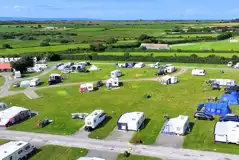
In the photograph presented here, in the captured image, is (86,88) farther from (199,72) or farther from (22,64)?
(22,64)

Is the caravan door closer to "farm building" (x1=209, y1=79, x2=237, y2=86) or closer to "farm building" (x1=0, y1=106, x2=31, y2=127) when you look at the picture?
"farm building" (x1=209, y1=79, x2=237, y2=86)

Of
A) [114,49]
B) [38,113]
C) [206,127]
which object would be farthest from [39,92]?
[114,49]

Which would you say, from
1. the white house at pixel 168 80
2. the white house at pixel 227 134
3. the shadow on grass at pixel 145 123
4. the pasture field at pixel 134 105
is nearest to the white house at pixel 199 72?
the pasture field at pixel 134 105

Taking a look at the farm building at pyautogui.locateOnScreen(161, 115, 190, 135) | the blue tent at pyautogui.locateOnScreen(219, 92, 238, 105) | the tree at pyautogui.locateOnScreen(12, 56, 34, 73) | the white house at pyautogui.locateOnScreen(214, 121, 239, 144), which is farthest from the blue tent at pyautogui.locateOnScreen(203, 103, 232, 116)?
the tree at pyautogui.locateOnScreen(12, 56, 34, 73)

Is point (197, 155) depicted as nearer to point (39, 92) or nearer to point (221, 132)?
point (221, 132)

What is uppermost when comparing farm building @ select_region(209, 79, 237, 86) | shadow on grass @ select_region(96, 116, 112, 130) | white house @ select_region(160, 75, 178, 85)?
farm building @ select_region(209, 79, 237, 86)
